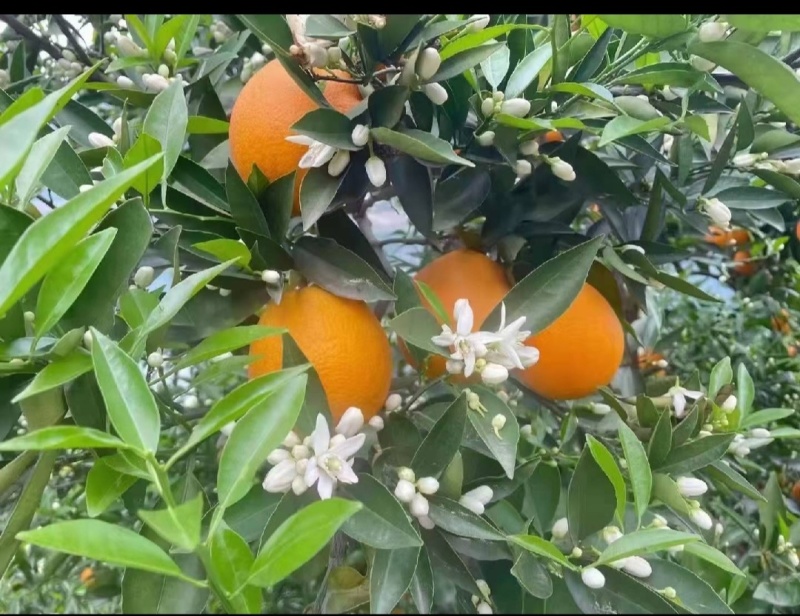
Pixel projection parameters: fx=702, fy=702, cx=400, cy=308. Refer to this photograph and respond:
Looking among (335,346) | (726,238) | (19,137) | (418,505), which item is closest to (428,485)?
(418,505)

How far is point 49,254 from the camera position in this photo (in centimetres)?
29

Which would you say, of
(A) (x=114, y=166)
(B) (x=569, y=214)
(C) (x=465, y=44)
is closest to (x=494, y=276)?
(B) (x=569, y=214)

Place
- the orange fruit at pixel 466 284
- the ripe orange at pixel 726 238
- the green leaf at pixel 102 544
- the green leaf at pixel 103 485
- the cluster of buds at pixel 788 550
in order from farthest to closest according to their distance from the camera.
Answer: the ripe orange at pixel 726 238, the cluster of buds at pixel 788 550, the orange fruit at pixel 466 284, the green leaf at pixel 103 485, the green leaf at pixel 102 544

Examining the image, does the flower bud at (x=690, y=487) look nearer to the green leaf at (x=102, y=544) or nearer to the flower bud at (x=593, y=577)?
the flower bud at (x=593, y=577)

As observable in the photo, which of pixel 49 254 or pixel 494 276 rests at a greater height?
pixel 49 254

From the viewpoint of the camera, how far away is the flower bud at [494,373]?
0.48 m

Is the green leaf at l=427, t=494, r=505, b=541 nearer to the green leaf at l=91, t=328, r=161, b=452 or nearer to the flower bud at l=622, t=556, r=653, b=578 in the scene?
the flower bud at l=622, t=556, r=653, b=578

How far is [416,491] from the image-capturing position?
0.50 m

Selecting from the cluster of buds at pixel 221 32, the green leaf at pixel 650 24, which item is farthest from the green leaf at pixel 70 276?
the cluster of buds at pixel 221 32

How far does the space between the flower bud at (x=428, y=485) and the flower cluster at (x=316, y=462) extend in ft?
0.22

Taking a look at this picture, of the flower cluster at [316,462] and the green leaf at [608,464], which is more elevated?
the flower cluster at [316,462]

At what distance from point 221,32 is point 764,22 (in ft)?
1.95

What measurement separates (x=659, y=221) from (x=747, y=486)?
0.82 ft
